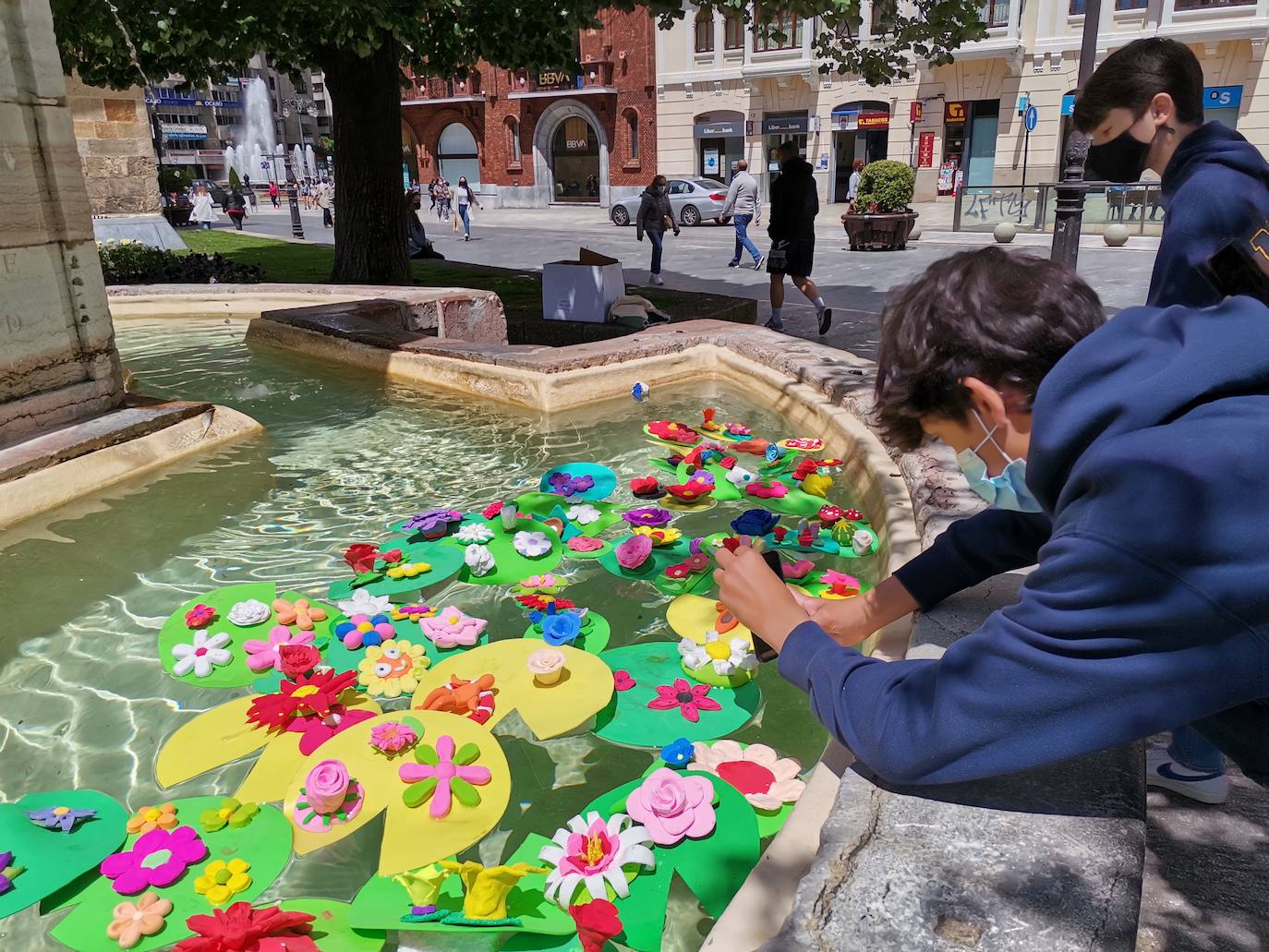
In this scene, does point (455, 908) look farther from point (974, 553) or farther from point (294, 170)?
point (294, 170)

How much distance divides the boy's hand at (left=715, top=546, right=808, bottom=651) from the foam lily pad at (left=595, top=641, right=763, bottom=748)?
835 millimetres

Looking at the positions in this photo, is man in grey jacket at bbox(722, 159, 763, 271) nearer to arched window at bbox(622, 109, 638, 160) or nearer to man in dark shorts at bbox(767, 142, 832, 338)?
man in dark shorts at bbox(767, 142, 832, 338)

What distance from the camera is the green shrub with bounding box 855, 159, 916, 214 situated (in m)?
16.0

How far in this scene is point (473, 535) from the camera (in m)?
4.06

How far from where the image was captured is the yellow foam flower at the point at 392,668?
299cm

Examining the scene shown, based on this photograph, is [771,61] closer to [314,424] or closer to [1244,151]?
[314,424]

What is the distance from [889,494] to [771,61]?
3170cm

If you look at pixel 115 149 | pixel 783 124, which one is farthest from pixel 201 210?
pixel 783 124

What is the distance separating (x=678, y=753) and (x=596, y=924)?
658mm

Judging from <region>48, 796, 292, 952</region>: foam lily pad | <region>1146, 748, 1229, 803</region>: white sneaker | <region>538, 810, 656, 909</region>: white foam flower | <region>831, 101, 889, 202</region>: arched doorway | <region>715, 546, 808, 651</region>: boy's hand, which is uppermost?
<region>831, 101, 889, 202</region>: arched doorway

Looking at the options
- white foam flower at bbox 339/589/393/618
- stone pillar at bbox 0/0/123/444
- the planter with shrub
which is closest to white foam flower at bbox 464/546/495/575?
white foam flower at bbox 339/589/393/618

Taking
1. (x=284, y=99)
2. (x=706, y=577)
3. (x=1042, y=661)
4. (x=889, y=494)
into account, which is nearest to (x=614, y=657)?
(x=706, y=577)

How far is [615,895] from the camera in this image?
2100mm

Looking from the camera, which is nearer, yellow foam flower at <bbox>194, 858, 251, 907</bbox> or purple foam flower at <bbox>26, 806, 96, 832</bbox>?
yellow foam flower at <bbox>194, 858, 251, 907</bbox>
